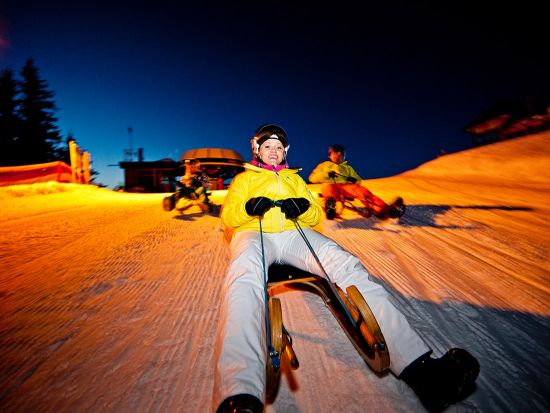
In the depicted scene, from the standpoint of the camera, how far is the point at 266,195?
8.93 ft

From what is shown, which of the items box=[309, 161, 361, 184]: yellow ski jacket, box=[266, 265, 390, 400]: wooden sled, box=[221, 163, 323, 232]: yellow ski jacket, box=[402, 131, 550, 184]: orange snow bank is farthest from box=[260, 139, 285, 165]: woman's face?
box=[402, 131, 550, 184]: orange snow bank

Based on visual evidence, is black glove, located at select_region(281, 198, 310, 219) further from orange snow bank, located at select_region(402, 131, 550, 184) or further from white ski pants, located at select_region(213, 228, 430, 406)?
orange snow bank, located at select_region(402, 131, 550, 184)

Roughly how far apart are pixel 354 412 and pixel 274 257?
1.28 m

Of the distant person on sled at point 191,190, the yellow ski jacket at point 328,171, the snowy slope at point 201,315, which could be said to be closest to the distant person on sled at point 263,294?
the snowy slope at point 201,315

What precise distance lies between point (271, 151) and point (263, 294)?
5.63ft

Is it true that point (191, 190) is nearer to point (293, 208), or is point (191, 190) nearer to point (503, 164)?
point (293, 208)

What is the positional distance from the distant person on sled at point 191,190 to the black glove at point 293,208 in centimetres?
522

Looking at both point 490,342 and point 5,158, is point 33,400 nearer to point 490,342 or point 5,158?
point 490,342

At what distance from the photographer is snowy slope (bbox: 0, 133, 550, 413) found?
5.26 feet

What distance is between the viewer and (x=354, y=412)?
150cm

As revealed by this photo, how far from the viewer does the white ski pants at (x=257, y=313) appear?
1.27 metres

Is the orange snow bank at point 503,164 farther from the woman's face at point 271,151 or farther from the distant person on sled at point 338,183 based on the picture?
the woman's face at point 271,151

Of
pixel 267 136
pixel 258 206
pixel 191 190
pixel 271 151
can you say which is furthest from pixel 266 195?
pixel 191 190

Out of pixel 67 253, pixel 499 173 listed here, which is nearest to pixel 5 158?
pixel 67 253
